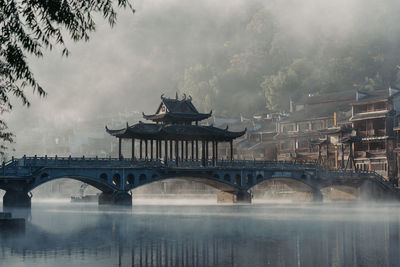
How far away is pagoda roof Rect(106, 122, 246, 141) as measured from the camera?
8812 centimetres

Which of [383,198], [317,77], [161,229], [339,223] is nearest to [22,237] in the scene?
[161,229]

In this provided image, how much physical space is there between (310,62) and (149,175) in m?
99.1

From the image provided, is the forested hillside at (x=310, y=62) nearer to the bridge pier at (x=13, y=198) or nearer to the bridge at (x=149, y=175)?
the bridge at (x=149, y=175)

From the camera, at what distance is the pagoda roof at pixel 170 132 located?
289 ft

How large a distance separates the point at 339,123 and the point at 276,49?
76.3 metres

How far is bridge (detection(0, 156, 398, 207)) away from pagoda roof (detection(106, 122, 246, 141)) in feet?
15.3

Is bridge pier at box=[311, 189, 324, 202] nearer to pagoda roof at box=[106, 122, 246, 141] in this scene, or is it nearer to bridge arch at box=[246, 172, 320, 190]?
bridge arch at box=[246, 172, 320, 190]

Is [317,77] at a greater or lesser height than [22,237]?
greater

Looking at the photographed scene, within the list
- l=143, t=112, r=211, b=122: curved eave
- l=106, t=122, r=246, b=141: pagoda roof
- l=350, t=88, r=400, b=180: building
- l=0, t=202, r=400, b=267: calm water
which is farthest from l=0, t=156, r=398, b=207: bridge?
l=0, t=202, r=400, b=267: calm water

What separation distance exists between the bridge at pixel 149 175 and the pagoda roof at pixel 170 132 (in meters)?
4.65

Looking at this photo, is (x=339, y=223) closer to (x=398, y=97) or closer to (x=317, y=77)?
(x=398, y=97)

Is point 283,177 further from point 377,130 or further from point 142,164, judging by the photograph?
A: point 142,164

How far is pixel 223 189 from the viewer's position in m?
96.8

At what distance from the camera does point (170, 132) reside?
8788cm
